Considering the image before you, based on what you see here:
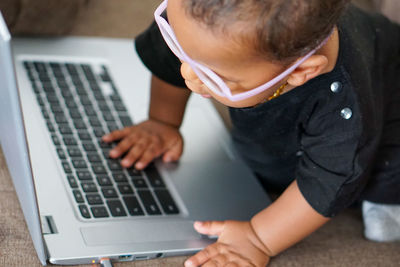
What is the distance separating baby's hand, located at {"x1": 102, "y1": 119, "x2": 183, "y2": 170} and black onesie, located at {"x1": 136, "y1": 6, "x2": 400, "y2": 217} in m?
0.08

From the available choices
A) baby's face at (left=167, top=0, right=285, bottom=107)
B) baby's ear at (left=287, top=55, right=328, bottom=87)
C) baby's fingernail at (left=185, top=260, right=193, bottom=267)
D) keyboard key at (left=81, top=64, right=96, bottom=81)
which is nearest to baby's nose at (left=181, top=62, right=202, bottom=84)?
baby's face at (left=167, top=0, right=285, bottom=107)

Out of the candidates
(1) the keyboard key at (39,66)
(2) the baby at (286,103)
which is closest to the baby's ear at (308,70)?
(2) the baby at (286,103)

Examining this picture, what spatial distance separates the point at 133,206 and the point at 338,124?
0.89 feet

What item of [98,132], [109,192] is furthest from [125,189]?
[98,132]

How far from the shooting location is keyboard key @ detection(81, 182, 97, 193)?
775 millimetres

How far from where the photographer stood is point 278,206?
0.78 meters

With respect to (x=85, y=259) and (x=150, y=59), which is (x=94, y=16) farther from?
(x=85, y=259)

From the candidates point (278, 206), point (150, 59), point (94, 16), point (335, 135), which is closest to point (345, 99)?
point (335, 135)

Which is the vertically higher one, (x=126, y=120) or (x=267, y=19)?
(x=267, y=19)

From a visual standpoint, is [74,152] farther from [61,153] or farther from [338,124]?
[338,124]

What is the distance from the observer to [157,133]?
93 cm

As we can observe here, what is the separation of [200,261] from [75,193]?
17cm

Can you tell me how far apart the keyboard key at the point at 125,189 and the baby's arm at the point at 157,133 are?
49 millimetres

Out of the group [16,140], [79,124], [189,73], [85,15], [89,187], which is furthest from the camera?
[85,15]
